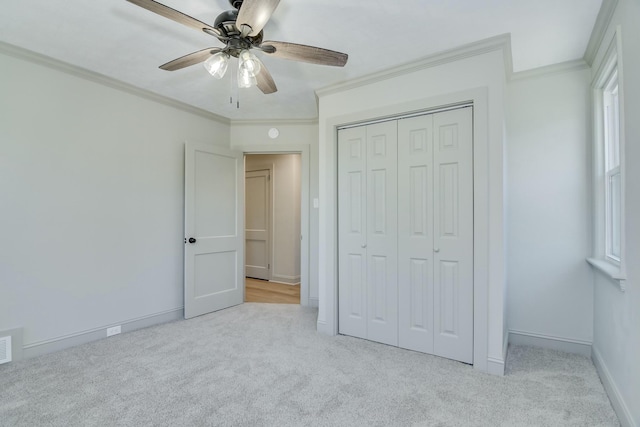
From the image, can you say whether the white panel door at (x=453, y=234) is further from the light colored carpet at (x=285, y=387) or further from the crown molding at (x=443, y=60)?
the crown molding at (x=443, y=60)

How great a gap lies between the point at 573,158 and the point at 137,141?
4155 mm

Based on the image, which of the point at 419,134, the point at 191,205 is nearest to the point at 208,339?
the point at 191,205

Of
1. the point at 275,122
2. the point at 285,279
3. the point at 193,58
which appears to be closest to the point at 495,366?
the point at 193,58

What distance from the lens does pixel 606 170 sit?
2600 millimetres

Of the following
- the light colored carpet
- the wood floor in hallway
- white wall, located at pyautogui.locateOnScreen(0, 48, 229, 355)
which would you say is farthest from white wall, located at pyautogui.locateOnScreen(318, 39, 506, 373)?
the wood floor in hallway

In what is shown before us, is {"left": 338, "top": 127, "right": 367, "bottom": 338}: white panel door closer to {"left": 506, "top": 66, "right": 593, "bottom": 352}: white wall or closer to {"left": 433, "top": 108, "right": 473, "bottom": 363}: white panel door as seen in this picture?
{"left": 433, "top": 108, "right": 473, "bottom": 363}: white panel door

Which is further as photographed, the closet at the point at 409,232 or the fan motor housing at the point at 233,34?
the closet at the point at 409,232

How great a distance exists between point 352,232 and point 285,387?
150 cm

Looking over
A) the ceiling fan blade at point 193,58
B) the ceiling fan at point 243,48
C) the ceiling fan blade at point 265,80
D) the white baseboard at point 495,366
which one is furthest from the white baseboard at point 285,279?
the ceiling fan blade at point 193,58

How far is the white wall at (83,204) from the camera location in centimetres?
265

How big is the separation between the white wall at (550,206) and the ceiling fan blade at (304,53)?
6.12ft

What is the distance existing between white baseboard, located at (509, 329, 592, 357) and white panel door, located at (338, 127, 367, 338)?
1403 millimetres

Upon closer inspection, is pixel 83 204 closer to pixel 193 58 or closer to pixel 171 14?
pixel 193 58

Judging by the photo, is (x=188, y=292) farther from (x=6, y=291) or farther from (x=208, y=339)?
(x=6, y=291)
